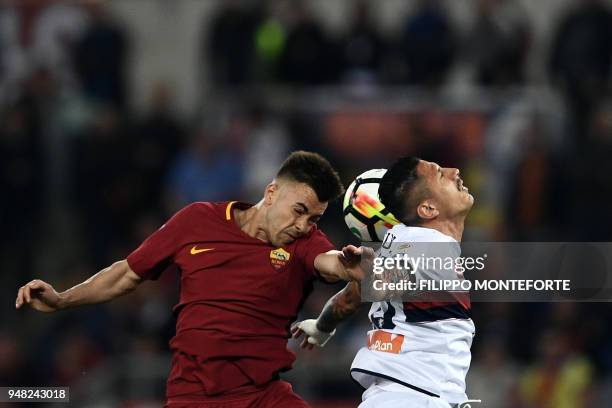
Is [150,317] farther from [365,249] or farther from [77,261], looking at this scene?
[365,249]

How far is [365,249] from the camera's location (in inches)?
260

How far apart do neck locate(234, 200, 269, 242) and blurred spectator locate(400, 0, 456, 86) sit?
733cm

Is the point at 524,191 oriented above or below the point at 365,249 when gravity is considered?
above

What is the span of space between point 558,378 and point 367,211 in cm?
466

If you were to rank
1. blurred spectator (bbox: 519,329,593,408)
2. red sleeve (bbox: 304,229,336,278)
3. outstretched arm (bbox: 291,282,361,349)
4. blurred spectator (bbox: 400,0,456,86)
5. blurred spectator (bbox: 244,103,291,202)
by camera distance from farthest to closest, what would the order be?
1. blurred spectator (bbox: 400,0,456,86)
2. blurred spectator (bbox: 244,103,291,202)
3. blurred spectator (bbox: 519,329,593,408)
4. outstretched arm (bbox: 291,282,361,349)
5. red sleeve (bbox: 304,229,336,278)

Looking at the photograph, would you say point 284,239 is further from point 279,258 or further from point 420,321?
point 420,321

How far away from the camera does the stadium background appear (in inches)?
471

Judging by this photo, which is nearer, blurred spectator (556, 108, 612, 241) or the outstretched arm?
the outstretched arm

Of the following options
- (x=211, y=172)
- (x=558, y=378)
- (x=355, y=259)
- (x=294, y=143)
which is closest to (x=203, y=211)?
(x=355, y=259)

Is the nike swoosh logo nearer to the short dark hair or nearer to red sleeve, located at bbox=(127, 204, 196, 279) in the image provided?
red sleeve, located at bbox=(127, 204, 196, 279)

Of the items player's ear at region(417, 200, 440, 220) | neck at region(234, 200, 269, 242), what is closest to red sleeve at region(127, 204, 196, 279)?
neck at region(234, 200, 269, 242)

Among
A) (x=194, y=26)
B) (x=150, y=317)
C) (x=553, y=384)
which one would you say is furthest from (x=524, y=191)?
(x=194, y=26)

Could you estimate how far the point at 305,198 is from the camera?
694 cm

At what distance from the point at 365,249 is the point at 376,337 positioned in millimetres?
430
